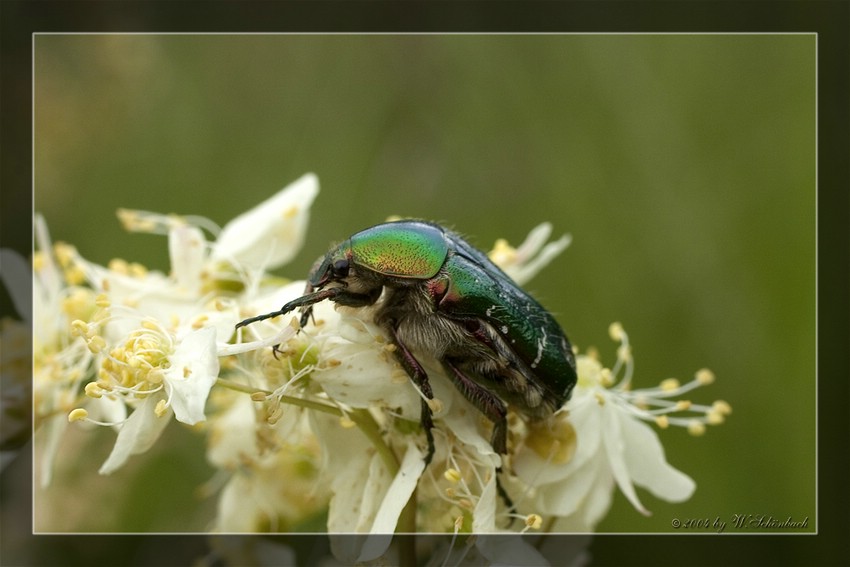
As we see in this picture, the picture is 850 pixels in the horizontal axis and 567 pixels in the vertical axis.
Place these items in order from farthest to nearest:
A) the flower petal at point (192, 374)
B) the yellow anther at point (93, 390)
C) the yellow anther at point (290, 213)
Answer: the yellow anther at point (290, 213)
the yellow anther at point (93, 390)
the flower petal at point (192, 374)

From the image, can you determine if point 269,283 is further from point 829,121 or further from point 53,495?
point 829,121

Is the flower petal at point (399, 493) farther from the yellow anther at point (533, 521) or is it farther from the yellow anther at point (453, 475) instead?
the yellow anther at point (533, 521)

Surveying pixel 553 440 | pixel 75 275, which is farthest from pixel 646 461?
pixel 75 275

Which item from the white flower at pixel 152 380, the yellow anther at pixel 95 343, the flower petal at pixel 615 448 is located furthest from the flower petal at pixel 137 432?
the flower petal at pixel 615 448

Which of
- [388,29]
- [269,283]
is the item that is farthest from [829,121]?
[269,283]

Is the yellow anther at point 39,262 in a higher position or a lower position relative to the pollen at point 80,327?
lower

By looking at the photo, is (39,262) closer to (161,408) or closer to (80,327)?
(80,327)

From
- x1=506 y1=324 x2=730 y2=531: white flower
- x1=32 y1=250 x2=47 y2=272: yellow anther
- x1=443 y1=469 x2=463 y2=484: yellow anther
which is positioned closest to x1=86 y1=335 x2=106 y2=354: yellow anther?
x1=32 y1=250 x2=47 y2=272: yellow anther
